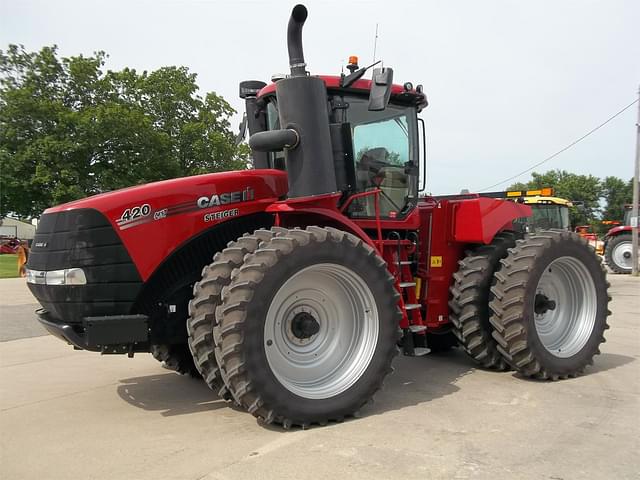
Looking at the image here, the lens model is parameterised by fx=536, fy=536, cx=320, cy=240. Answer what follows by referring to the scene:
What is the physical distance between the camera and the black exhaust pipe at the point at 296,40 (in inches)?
163

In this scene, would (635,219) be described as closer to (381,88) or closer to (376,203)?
(376,203)

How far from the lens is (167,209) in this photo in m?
4.00

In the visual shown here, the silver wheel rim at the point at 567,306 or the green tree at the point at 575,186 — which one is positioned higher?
the green tree at the point at 575,186

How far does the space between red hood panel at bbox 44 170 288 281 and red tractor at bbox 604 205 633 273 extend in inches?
776

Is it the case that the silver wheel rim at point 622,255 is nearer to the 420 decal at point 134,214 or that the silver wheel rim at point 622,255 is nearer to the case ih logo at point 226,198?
the case ih logo at point 226,198

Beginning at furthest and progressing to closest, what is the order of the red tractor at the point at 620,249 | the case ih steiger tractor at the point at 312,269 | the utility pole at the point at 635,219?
1. the red tractor at the point at 620,249
2. the utility pole at the point at 635,219
3. the case ih steiger tractor at the point at 312,269

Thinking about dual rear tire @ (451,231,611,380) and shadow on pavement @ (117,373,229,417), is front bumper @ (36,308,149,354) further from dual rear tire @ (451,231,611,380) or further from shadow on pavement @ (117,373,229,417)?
dual rear tire @ (451,231,611,380)

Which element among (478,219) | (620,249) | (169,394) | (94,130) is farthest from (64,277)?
(94,130)

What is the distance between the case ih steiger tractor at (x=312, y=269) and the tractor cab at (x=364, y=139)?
0.02 m

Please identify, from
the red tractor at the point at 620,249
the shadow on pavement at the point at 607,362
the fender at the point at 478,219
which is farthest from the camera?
the red tractor at the point at 620,249

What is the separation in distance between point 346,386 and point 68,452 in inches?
75.9

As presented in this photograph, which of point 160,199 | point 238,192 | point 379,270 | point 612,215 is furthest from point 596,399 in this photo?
point 612,215

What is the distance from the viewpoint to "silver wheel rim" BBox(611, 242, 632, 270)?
20.2 metres

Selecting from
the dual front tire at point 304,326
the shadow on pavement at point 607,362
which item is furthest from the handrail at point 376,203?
the shadow on pavement at point 607,362
